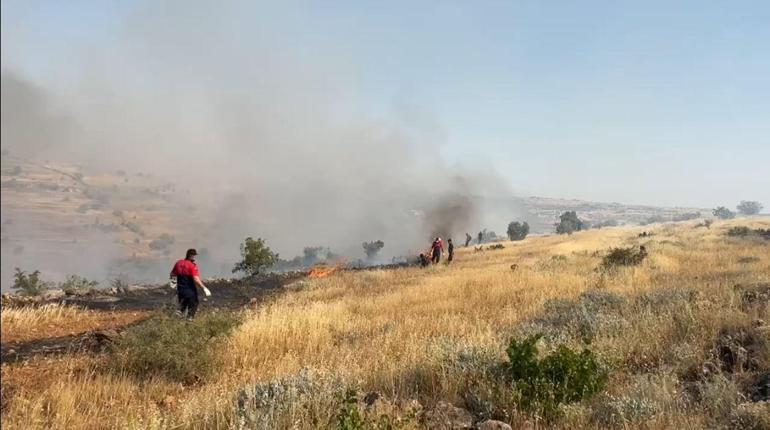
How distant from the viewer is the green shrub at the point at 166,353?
6391 millimetres

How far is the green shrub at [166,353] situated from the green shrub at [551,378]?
4188mm

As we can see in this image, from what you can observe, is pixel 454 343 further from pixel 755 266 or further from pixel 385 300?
pixel 755 266

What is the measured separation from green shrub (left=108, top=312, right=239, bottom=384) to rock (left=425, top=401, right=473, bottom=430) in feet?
12.2

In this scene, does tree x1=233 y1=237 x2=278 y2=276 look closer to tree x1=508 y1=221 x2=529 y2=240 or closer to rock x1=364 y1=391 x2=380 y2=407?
rock x1=364 y1=391 x2=380 y2=407

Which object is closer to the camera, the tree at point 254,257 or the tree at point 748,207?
the tree at point 254,257

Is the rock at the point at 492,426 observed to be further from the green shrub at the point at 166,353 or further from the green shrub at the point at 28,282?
the green shrub at the point at 28,282

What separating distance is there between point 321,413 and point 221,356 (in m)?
3.47

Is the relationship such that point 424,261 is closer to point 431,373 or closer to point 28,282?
point 28,282

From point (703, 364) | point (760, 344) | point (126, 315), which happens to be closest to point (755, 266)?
point (760, 344)

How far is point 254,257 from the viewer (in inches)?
1125

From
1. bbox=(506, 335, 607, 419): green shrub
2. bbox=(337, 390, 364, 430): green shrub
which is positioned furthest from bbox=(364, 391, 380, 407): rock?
bbox=(506, 335, 607, 419): green shrub

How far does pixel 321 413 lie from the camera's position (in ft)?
13.6

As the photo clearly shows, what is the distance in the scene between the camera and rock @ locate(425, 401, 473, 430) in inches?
155

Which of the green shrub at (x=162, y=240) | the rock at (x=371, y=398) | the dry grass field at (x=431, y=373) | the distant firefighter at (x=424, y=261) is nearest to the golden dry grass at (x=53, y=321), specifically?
the dry grass field at (x=431, y=373)
